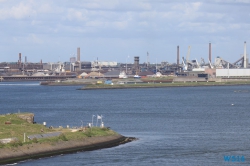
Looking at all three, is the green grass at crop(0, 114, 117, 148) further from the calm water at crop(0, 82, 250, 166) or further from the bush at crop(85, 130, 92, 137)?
the calm water at crop(0, 82, 250, 166)

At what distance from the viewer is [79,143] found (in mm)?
43750

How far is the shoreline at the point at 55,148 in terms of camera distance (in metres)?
38.9

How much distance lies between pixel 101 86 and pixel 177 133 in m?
118

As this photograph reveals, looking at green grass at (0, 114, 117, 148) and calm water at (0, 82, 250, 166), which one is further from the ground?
green grass at (0, 114, 117, 148)

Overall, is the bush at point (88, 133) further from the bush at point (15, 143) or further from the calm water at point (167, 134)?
the bush at point (15, 143)

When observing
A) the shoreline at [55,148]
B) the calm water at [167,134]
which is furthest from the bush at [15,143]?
the calm water at [167,134]

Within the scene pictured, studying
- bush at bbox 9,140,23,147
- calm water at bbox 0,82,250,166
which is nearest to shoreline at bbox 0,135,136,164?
bush at bbox 9,140,23,147

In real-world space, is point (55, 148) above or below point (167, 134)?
above

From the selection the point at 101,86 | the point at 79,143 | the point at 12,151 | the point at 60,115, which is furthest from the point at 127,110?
the point at 101,86

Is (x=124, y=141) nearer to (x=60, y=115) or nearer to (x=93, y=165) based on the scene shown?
(x=93, y=165)

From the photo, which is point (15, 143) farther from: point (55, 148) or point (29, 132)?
point (29, 132)

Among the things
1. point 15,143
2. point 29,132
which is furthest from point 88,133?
point 15,143

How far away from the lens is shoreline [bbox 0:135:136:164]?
38.9 m

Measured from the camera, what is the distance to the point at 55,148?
4175 centimetres
